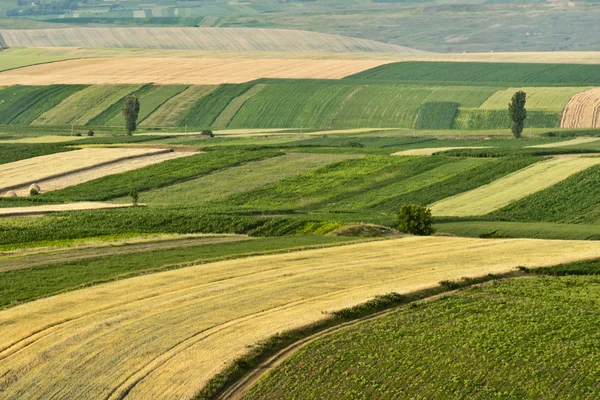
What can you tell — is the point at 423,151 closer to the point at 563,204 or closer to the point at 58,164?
the point at 563,204

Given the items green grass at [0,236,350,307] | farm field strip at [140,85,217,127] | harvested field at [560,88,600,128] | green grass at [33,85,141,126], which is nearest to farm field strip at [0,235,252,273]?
green grass at [0,236,350,307]

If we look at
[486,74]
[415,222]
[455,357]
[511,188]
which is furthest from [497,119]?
[455,357]

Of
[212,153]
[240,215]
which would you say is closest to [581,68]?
[212,153]

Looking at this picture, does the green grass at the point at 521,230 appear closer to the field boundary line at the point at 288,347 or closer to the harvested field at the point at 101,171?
the field boundary line at the point at 288,347

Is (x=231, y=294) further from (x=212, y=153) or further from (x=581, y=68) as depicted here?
(x=581, y=68)

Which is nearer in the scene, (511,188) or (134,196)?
(134,196)

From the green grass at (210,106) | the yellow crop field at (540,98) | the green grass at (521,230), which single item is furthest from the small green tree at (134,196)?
the yellow crop field at (540,98)
